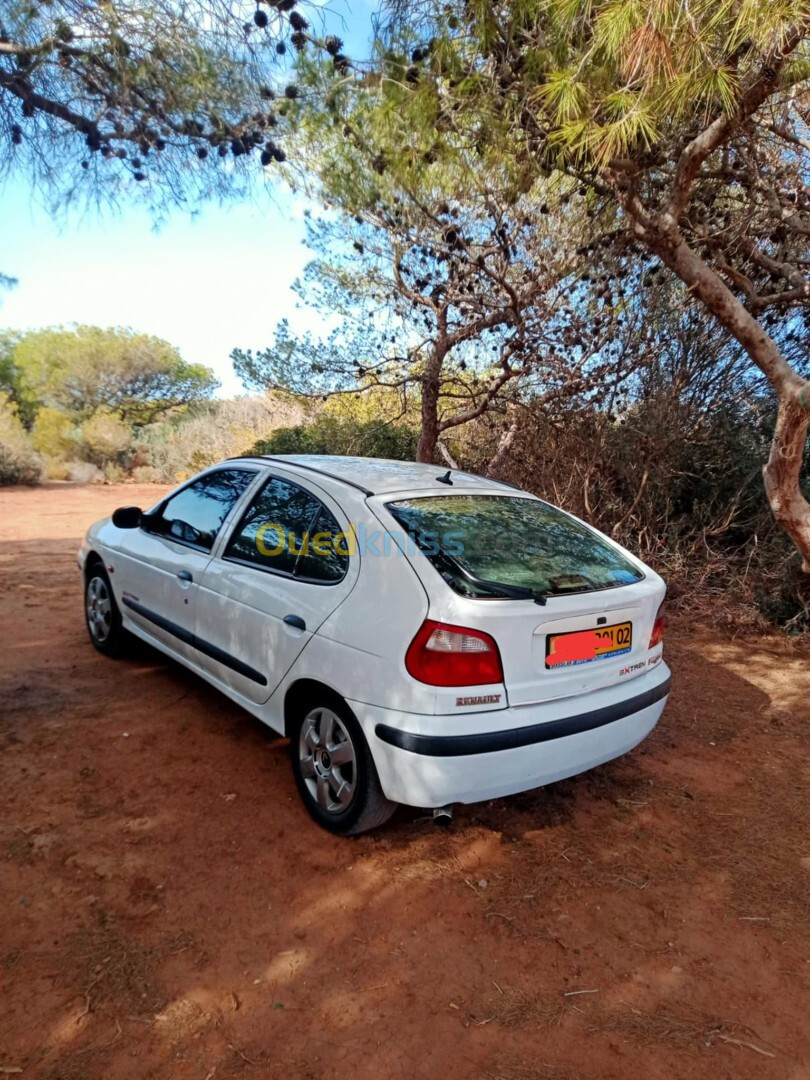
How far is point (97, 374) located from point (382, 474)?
96.5 ft

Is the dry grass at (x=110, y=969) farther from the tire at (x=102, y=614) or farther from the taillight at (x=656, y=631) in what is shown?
the tire at (x=102, y=614)

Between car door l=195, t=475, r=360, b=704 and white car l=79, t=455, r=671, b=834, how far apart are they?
0.4 inches

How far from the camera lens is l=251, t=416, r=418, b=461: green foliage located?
36.1 feet

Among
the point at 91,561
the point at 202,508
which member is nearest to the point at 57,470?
the point at 91,561

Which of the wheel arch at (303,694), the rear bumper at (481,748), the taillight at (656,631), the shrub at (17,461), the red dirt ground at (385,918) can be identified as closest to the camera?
the red dirt ground at (385,918)

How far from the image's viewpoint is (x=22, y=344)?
29328mm

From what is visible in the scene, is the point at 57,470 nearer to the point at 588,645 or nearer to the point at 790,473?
the point at 790,473

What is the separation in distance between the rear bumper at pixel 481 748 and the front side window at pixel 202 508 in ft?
5.10

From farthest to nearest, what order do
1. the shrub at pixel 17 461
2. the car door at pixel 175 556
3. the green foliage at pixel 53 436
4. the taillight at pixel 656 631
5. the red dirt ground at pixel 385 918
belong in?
1. the green foliage at pixel 53 436
2. the shrub at pixel 17 461
3. the car door at pixel 175 556
4. the taillight at pixel 656 631
5. the red dirt ground at pixel 385 918

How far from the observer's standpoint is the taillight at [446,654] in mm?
2258

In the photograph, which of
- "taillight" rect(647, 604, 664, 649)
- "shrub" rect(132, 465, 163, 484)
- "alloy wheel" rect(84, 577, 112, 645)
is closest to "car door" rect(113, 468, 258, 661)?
"alloy wheel" rect(84, 577, 112, 645)

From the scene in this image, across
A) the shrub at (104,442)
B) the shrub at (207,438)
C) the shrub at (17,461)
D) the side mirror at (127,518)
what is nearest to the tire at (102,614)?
the side mirror at (127,518)

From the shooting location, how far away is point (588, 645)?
2549mm

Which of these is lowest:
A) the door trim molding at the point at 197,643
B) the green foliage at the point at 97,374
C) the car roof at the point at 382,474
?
the door trim molding at the point at 197,643
